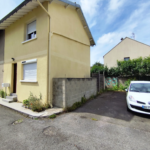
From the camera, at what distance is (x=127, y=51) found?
16.3 m

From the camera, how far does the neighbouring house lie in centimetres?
1507

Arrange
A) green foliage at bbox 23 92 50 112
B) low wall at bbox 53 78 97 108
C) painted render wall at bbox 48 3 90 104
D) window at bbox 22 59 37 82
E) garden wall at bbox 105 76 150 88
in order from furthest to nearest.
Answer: garden wall at bbox 105 76 150 88 < window at bbox 22 59 37 82 < painted render wall at bbox 48 3 90 104 < low wall at bbox 53 78 97 108 < green foliage at bbox 23 92 50 112

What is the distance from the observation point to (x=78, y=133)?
3158mm

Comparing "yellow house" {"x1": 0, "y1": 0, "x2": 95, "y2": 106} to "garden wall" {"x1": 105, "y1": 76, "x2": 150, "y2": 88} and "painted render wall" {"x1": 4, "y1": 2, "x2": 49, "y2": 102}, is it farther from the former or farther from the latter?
"garden wall" {"x1": 105, "y1": 76, "x2": 150, "y2": 88}

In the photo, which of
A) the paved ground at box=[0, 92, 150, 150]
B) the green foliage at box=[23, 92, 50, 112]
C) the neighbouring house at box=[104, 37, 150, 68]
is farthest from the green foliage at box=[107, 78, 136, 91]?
the green foliage at box=[23, 92, 50, 112]

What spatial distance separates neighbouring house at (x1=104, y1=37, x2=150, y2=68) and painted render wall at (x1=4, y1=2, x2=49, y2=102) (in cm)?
1481

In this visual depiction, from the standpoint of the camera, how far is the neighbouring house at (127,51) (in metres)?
15.1

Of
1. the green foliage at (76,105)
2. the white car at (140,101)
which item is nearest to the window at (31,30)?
the green foliage at (76,105)

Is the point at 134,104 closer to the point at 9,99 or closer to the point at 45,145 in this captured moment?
the point at 45,145

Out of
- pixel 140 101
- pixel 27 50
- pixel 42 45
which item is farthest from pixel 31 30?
pixel 140 101

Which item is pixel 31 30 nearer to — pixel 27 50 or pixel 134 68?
pixel 27 50

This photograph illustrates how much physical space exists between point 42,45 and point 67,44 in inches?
74.9

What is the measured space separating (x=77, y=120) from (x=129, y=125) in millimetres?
2039

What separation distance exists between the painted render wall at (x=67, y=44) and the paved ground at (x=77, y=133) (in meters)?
2.21
